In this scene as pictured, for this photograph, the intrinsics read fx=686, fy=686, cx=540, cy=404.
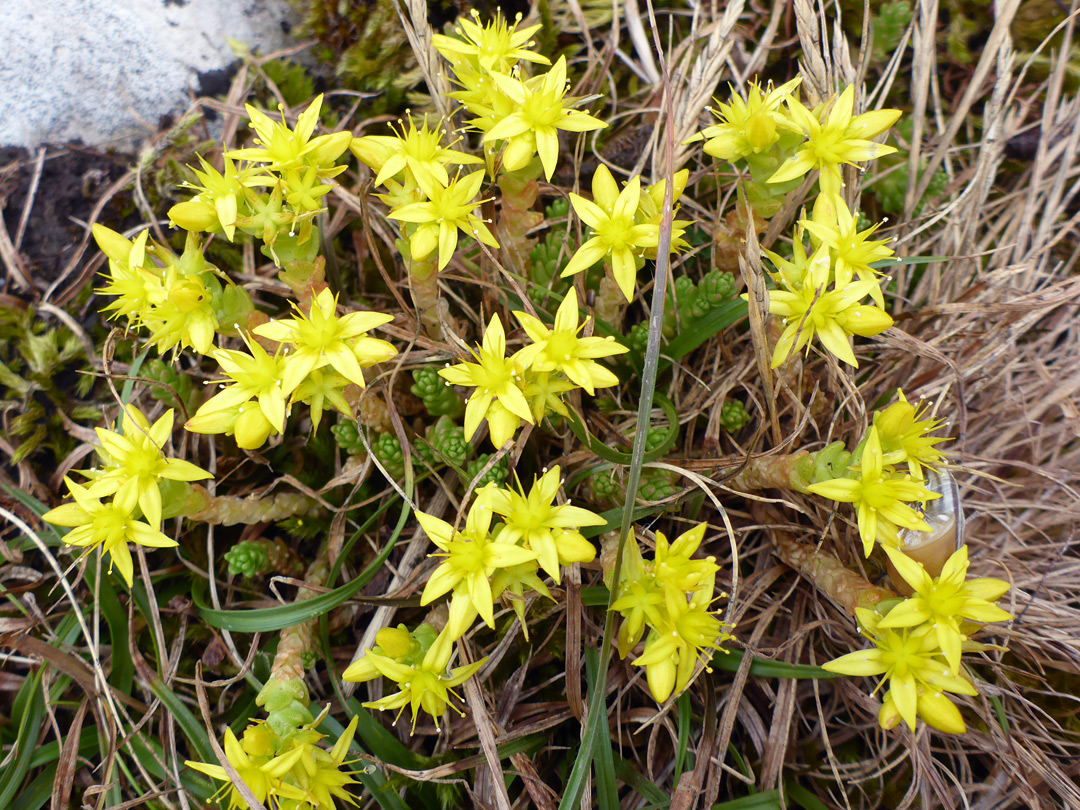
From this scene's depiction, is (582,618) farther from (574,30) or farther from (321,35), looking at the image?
(321,35)

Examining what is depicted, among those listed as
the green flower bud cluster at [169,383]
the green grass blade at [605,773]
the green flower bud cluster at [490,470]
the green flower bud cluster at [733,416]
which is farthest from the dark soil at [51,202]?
the green grass blade at [605,773]

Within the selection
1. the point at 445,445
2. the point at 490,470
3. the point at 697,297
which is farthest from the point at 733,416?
the point at 445,445

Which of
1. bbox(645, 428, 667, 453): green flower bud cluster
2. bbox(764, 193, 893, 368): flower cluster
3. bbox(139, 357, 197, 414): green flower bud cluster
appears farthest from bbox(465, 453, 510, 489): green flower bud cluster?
bbox(139, 357, 197, 414): green flower bud cluster

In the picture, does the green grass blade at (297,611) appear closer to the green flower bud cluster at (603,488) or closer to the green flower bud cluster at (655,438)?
the green flower bud cluster at (603,488)

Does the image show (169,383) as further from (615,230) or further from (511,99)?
(615,230)

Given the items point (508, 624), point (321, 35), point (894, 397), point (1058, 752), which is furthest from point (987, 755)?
point (321, 35)

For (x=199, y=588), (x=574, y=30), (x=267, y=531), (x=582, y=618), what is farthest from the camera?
(x=574, y=30)

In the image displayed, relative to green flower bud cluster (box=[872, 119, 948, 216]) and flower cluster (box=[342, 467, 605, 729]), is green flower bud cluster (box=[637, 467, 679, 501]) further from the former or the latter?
green flower bud cluster (box=[872, 119, 948, 216])
